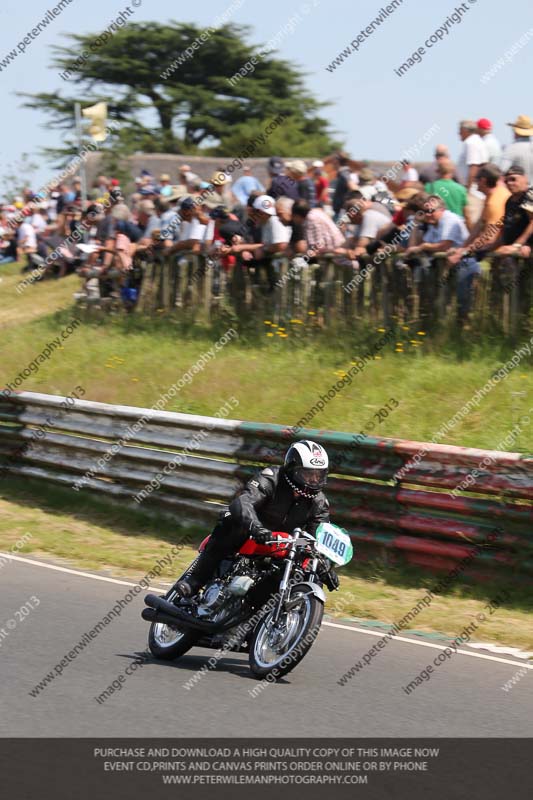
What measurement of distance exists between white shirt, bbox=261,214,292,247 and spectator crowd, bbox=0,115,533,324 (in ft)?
0.04

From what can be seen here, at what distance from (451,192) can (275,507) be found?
22.6 ft

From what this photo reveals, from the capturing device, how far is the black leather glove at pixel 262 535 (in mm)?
7539

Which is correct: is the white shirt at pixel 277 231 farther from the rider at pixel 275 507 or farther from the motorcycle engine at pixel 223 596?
the motorcycle engine at pixel 223 596

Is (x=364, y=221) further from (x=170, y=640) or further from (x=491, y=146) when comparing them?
(x=170, y=640)

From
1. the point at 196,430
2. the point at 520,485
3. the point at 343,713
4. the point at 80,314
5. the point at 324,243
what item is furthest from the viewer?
the point at 80,314

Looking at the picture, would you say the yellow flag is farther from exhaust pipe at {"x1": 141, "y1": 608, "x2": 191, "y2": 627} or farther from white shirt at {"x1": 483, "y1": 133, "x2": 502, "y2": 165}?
exhaust pipe at {"x1": 141, "y1": 608, "x2": 191, "y2": 627}

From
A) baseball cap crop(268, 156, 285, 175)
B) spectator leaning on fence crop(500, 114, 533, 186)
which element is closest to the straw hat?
spectator leaning on fence crop(500, 114, 533, 186)

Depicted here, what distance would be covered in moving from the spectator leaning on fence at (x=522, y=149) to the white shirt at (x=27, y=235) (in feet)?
49.8

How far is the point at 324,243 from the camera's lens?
1477 cm

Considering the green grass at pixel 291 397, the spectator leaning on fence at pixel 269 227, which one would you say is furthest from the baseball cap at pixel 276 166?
the green grass at pixel 291 397

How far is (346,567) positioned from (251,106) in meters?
44.1

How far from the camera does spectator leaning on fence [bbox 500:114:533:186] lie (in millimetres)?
13406
